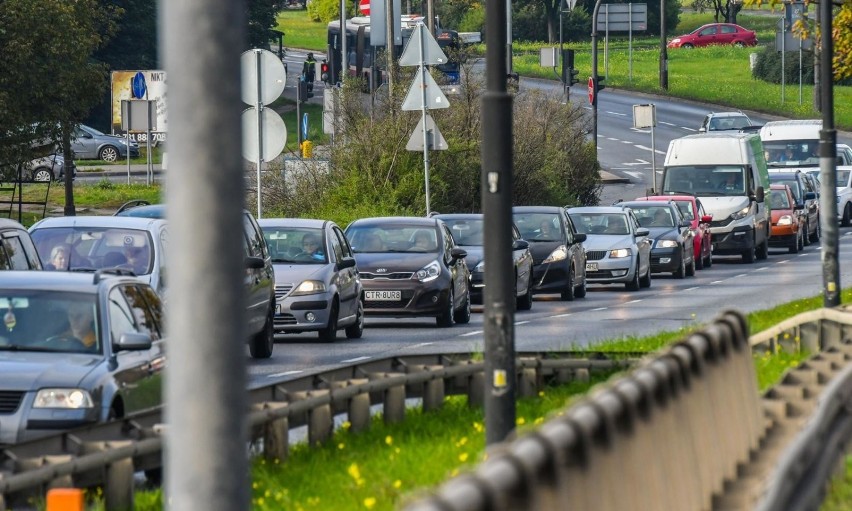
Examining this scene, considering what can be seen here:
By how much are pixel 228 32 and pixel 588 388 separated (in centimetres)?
1050

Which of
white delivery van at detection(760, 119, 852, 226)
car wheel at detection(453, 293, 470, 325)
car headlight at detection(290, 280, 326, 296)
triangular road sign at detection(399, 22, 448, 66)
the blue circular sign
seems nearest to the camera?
car headlight at detection(290, 280, 326, 296)

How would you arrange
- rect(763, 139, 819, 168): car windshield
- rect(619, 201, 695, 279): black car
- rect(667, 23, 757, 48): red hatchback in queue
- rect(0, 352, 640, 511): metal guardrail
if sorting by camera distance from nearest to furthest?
rect(0, 352, 640, 511): metal guardrail
rect(619, 201, 695, 279): black car
rect(763, 139, 819, 168): car windshield
rect(667, 23, 757, 48): red hatchback in queue

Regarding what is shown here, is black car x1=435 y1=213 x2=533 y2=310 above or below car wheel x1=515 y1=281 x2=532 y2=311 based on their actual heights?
above

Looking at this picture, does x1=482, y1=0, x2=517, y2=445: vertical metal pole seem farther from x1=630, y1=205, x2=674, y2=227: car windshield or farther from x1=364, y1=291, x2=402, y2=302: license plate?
x1=630, y1=205, x2=674, y2=227: car windshield

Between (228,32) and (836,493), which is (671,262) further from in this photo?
(228,32)

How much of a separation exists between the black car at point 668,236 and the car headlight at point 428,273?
1212 cm

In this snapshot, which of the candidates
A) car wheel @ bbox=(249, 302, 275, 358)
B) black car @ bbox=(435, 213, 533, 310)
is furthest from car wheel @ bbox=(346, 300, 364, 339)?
black car @ bbox=(435, 213, 533, 310)

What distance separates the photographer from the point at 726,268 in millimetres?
41750

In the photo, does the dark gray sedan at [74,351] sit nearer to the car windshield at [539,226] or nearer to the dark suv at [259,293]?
the dark suv at [259,293]

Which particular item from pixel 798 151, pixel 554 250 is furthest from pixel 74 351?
pixel 798 151

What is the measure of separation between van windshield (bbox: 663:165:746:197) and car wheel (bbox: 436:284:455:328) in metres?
19.1

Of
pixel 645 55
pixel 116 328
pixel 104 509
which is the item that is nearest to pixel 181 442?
pixel 104 509

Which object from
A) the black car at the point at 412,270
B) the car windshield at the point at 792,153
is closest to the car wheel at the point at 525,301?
the black car at the point at 412,270

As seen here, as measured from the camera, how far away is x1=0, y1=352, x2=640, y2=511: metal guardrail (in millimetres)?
9289
